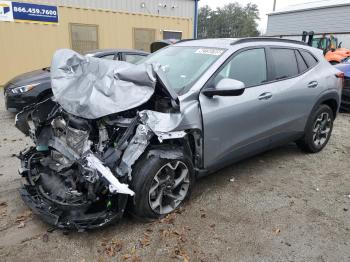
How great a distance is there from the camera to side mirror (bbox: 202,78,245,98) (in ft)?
10.5

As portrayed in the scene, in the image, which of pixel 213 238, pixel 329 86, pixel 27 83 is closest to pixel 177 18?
pixel 27 83

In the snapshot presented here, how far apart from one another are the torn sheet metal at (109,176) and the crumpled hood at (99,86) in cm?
Result: 38

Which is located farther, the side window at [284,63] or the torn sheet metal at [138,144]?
the side window at [284,63]

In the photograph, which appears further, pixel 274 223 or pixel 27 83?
pixel 27 83

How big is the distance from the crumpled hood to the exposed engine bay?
36mm

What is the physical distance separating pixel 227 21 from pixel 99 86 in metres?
61.9

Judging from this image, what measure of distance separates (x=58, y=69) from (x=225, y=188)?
2.39 meters

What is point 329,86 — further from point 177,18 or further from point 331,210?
point 177,18

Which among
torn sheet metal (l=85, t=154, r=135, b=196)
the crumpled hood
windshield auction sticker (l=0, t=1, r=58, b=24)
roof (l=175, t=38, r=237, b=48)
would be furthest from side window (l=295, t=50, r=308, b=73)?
windshield auction sticker (l=0, t=1, r=58, b=24)

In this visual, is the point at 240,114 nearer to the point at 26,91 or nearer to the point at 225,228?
the point at 225,228

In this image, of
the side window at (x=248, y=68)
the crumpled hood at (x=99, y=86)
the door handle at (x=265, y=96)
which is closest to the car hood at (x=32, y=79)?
the crumpled hood at (x=99, y=86)

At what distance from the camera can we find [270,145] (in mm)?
4305

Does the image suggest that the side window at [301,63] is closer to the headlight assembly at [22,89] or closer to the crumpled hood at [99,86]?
the crumpled hood at [99,86]

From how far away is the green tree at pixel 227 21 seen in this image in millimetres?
59000
